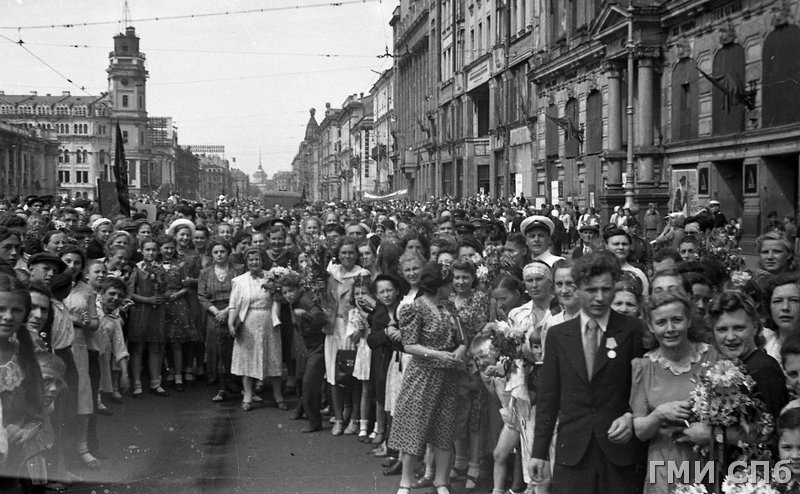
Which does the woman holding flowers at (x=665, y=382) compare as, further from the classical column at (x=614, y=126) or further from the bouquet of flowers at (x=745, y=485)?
the classical column at (x=614, y=126)

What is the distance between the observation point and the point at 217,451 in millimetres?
8805

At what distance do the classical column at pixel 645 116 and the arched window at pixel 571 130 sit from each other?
566 cm

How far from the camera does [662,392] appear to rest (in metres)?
4.79

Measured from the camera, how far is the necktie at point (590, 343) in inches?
196

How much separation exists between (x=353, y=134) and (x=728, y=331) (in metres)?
133

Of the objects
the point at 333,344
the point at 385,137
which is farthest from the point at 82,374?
→ the point at 385,137

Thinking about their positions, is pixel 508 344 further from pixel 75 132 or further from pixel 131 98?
pixel 131 98

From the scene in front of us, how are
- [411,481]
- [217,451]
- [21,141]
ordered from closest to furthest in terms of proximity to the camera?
1. [411,481]
2. [217,451]
3. [21,141]

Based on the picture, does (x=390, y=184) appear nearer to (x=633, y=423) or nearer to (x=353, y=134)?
(x=353, y=134)

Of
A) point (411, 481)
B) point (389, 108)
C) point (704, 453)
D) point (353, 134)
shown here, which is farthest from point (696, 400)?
point (353, 134)

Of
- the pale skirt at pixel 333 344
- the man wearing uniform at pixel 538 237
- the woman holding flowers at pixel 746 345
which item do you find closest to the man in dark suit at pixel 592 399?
the woman holding flowers at pixel 746 345

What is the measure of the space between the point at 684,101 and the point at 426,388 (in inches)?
976

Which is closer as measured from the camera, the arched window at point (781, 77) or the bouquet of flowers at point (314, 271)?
the bouquet of flowers at point (314, 271)

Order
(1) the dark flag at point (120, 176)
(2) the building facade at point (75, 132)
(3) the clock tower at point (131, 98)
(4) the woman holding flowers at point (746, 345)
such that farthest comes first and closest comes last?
1. (3) the clock tower at point (131, 98)
2. (2) the building facade at point (75, 132)
3. (1) the dark flag at point (120, 176)
4. (4) the woman holding flowers at point (746, 345)
